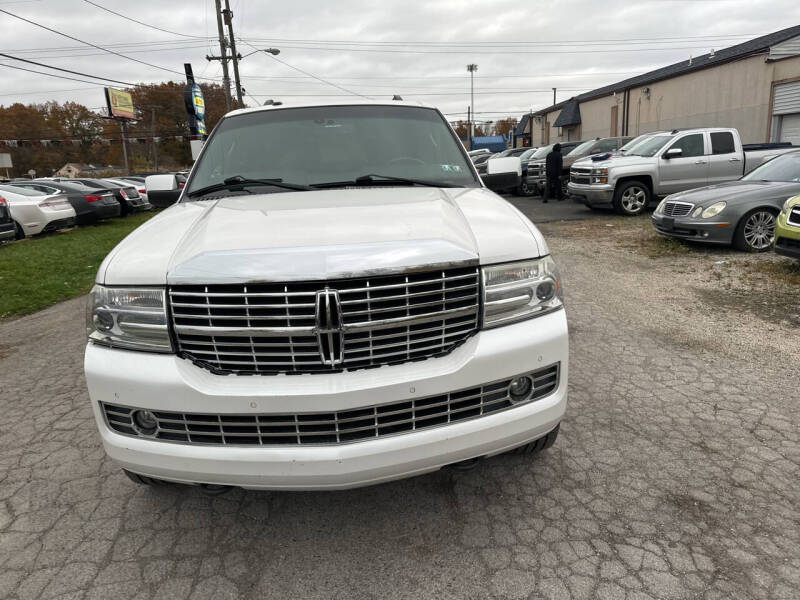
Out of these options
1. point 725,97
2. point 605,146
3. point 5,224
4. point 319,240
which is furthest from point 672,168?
point 725,97

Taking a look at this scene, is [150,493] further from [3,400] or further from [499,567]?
[3,400]

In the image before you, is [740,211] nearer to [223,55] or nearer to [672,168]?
[672,168]

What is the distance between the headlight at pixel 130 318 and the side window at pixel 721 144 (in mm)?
14182

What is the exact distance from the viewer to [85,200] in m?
15.3

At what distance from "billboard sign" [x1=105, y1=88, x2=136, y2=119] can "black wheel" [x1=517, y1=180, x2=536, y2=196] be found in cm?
4840

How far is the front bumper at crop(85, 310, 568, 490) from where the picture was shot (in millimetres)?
2094

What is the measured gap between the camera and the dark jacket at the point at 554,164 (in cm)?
1681

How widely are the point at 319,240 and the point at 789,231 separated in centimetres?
658

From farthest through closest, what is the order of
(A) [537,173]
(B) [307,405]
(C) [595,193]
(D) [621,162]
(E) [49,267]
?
(A) [537,173] → (C) [595,193] → (D) [621,162] → (E) [49,267] → (B) [307,405]

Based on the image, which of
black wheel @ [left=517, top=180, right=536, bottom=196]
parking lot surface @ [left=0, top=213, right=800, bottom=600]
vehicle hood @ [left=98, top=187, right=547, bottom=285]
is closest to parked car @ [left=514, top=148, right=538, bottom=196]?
black wheel @ [left=517, top=180, right=536, bottom=196]

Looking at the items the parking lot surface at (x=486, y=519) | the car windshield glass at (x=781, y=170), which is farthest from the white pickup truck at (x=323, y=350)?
the car windshield glass at (x=781, y=170)

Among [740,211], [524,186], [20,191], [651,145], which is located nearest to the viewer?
[740,211]

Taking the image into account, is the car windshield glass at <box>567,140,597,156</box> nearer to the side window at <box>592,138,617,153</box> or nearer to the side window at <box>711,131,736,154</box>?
the side window at <box>592,138,617,153</box>

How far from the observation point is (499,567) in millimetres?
2305
